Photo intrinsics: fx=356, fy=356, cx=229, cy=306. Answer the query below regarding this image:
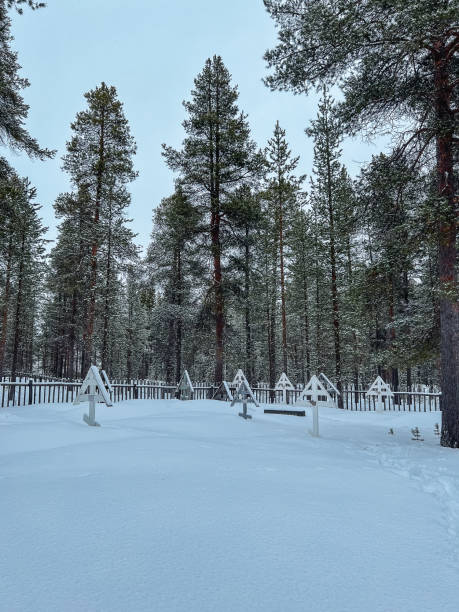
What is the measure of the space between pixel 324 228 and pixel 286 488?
1719 centimetres

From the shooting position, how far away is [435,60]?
811 cm

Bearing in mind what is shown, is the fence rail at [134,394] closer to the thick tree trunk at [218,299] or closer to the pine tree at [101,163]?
the thick tree trunk at [218,299]

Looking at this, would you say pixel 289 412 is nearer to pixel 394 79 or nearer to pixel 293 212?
pixel 394 79

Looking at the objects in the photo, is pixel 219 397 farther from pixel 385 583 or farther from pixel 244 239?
pixel 385 583

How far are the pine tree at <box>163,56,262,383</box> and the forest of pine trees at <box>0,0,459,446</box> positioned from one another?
0.09m

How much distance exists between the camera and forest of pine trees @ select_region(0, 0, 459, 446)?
26.0ft

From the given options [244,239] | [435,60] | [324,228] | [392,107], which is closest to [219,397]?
[244,239]

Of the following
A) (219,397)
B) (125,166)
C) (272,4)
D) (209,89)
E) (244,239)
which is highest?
(209,89)

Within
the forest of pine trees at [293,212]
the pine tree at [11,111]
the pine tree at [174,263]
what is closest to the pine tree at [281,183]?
the forest of pine trees at [293,212]

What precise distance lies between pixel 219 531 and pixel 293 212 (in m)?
23.1

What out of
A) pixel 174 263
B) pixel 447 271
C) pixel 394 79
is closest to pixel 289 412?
pixel 447 271

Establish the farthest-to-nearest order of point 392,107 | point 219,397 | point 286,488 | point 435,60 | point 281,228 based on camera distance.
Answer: point 281,228 → point 219,397 → point 392,107 → point 435,60 → point 286,488

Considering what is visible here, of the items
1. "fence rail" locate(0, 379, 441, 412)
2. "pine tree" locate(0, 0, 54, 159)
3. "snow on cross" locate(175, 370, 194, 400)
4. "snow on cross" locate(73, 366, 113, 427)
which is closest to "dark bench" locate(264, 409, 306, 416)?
"fence rail" locate(0, 379, 441, 412)

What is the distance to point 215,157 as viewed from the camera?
18.3 m
